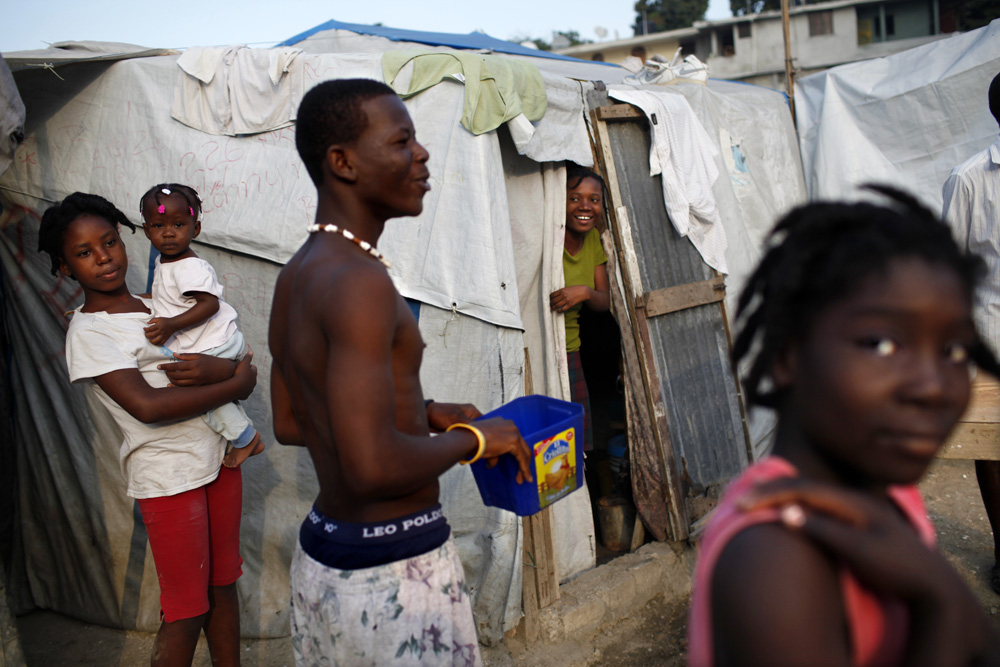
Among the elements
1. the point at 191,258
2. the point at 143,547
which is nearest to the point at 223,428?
the point at 191,258

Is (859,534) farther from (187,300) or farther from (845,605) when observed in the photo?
(187,300)

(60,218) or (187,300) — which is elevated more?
(60,218)

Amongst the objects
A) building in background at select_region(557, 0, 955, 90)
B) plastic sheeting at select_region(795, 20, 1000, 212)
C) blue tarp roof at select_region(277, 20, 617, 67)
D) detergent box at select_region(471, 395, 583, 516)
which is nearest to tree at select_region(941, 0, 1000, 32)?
building in background at select_region(557, 0, 955, 90)

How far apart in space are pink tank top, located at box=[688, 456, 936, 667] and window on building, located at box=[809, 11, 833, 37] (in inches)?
1116

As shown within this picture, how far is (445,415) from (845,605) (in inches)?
49.0

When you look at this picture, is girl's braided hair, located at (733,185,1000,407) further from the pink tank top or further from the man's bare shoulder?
the man's bare shoulder

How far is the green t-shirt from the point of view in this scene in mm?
3973

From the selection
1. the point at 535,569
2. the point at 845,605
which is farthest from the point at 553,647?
the point at 845,605

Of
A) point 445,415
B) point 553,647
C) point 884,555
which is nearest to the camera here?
point 884,555

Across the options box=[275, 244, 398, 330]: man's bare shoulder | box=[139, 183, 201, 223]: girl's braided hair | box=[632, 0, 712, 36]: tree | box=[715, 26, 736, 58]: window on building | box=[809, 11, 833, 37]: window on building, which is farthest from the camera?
box=[632, 0, 712, 36]: tree

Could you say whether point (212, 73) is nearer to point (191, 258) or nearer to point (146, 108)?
point (146, 108)

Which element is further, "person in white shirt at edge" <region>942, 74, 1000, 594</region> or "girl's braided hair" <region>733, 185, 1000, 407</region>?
"person in white shirt at edge" <region>942, 74, 1000, 594</region>

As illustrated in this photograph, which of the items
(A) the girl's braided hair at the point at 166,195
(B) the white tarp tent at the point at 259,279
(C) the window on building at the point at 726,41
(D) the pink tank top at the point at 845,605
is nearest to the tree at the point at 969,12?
(C) the window on building at the point at 726,41

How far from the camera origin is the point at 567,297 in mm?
3787
